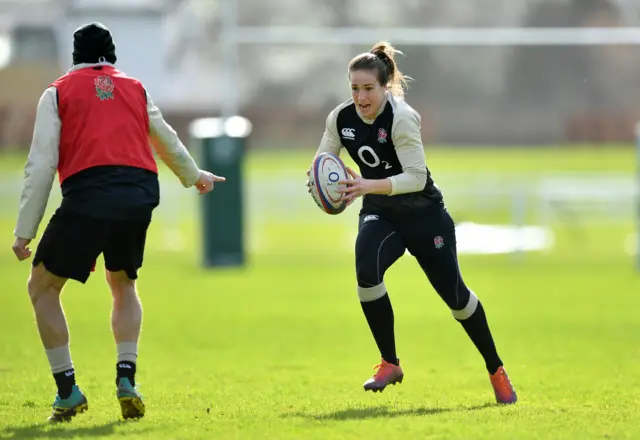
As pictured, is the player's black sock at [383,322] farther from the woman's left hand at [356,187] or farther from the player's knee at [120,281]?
the player's knee at [120,281]

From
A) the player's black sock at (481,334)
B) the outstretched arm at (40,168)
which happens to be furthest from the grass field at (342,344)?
the outstretched arm at (40,168)

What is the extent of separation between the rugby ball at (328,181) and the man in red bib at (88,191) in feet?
2.98

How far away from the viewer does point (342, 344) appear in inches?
396

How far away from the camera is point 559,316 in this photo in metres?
12.0

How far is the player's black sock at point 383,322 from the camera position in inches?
269

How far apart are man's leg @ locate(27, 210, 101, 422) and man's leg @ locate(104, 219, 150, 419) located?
0.13m

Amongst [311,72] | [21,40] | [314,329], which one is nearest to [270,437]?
[314,329]

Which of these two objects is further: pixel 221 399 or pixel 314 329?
pixel 314 329

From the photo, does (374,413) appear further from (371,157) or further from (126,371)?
(371,157)

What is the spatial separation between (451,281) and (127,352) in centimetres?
176

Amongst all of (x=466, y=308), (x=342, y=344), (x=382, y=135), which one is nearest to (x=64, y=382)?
(x=382, y=135)

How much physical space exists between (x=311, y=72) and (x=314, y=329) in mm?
7412

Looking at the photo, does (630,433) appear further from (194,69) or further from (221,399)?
(194,69)

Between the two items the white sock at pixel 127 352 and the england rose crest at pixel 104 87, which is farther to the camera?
the white sock at pixel 127 352
